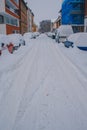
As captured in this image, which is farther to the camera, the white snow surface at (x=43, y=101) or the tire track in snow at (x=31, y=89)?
the tire track in snow at (x=31, y=89)

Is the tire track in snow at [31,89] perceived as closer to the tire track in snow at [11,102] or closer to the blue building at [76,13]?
the tire track in snow at [11,102]

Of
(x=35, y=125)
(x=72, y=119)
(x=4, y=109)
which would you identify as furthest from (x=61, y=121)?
(x=4, y=109)

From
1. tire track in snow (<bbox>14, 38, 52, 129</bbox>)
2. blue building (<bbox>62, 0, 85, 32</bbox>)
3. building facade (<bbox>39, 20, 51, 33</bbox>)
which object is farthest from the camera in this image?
building facade (<bbox>39, 20, 51, 33</bbox>)

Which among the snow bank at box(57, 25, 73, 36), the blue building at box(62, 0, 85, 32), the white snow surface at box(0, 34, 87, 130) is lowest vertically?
the white snow surface at box(0, 34, 87, 130)

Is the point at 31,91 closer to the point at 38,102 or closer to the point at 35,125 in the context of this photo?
the point at 38,102

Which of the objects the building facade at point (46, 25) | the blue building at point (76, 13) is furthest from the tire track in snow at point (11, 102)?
the building facade at point (46, 25)

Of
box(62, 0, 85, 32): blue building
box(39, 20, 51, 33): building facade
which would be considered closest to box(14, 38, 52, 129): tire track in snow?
box(62, 0, 85, 32): blue building

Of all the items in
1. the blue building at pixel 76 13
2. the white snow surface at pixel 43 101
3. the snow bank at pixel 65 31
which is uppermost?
the blue building at pixel 76 13

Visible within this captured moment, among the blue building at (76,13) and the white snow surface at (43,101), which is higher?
the blue building at (76,13)

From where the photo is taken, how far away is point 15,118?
4426 mm

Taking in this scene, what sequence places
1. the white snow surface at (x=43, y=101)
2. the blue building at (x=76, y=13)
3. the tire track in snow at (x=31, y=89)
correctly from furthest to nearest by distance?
the blue building at (x=76, y=13), the tire track in snow at (x=31, y=89), the white snow surface at (x=43, y=101)

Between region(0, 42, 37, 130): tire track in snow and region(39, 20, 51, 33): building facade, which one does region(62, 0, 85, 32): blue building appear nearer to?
region(0, 42, 37, 130): tire track in snow

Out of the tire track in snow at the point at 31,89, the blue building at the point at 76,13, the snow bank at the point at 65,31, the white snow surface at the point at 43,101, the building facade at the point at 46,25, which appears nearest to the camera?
the white snow surface at the point at 43,101

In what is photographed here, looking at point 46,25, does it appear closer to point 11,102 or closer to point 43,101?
point 43,101
